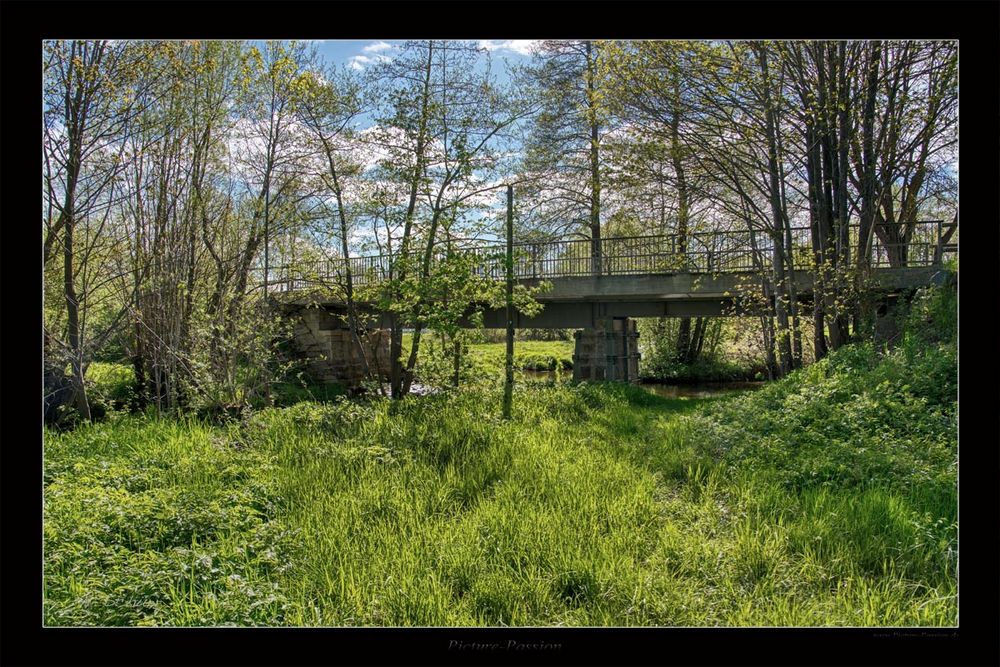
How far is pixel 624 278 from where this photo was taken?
13406 millimetres

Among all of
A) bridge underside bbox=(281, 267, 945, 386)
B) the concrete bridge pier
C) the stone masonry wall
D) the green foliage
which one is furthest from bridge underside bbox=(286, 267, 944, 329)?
the green foliage

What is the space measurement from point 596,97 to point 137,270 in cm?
725

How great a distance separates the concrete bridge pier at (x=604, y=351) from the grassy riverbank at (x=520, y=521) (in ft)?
28.1

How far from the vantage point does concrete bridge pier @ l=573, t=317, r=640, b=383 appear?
14.3 meters

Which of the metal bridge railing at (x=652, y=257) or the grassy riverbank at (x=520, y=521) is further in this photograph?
the metal bridge railing at (x=652, y=257)

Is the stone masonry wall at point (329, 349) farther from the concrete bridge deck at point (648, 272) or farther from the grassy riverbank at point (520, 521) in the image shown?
the grassy riverbank at point (520, 521)

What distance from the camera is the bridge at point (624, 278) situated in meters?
8.74

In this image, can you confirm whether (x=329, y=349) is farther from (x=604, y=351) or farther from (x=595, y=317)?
(x=604, y=351)

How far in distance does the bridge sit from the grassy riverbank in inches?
149

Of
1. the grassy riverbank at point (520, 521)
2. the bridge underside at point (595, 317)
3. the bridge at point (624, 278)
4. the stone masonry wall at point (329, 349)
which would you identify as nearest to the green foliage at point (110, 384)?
the grassy riverbank at point (520, 521)

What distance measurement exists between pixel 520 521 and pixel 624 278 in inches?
429

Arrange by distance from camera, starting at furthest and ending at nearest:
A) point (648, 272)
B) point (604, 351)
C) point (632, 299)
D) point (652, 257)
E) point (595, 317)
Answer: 1. point (595, 317)
2. point (604, 351)
3. point (632, 299)
4. point (652, 257)
5. point (648, 272)

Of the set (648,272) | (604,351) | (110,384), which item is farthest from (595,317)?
(110,384)
